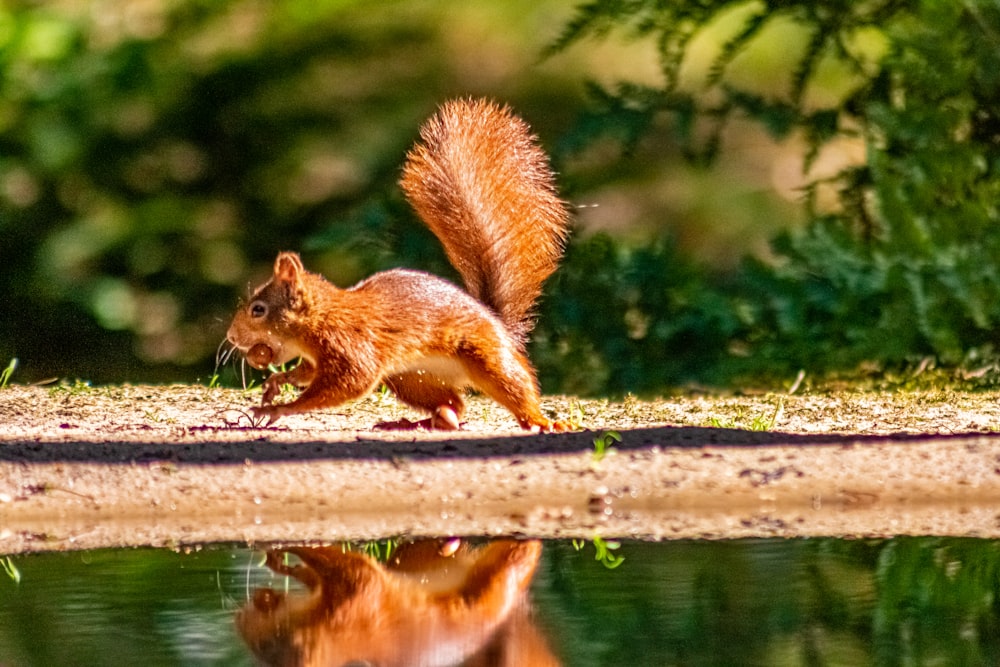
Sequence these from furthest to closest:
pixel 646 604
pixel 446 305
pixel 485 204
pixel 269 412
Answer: pixel 485 204
pixel 446 305
pixel 269 412
pixel 646 604

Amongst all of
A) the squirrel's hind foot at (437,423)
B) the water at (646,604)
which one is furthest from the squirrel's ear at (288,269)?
the water at (646,604)

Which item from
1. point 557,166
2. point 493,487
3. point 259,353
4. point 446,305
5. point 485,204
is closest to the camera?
point 493,487

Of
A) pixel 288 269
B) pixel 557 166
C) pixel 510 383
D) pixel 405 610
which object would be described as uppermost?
pixel 557 166

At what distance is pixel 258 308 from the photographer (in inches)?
219

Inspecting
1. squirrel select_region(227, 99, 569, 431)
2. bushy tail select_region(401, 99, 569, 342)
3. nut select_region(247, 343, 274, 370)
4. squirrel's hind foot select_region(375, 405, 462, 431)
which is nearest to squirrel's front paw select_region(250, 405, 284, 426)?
squirrel select_region(227, 99, 569, 431)

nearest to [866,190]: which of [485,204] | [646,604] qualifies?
[485,204]

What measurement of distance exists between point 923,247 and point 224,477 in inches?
132

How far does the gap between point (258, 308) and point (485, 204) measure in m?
0.89

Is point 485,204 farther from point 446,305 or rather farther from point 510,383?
point 510,383

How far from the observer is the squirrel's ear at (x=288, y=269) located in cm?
554

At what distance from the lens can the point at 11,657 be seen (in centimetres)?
306

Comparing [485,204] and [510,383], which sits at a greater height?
[485,204]

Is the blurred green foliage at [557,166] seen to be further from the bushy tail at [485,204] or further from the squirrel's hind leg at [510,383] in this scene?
the squirrel's hind leg at [510,383]

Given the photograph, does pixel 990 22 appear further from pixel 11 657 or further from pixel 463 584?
pixel 11 657
